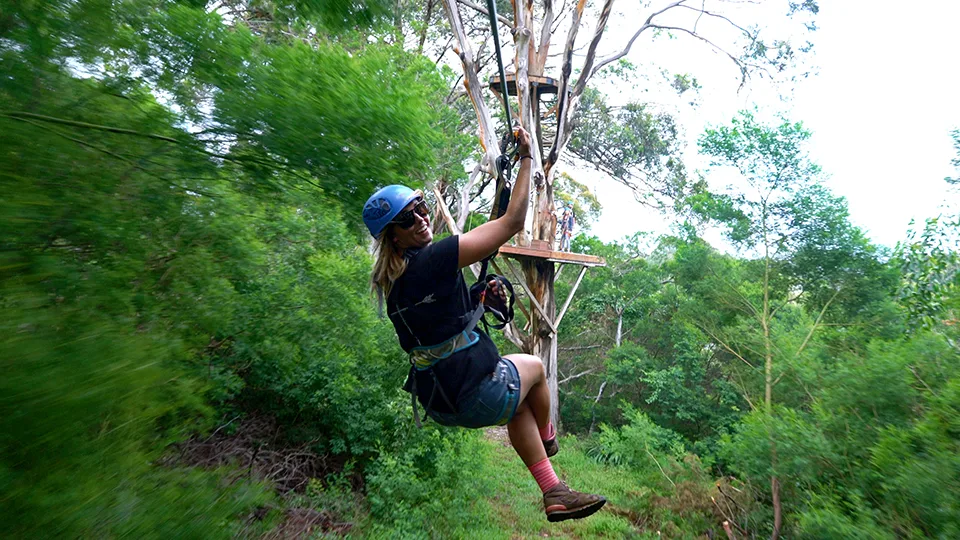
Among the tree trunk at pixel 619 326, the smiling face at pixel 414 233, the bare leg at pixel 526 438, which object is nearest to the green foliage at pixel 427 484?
the bare leg at pixel 526 438

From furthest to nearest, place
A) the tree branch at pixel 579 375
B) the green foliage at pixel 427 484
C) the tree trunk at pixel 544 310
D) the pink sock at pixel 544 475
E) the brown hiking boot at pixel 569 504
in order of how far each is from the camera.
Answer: the tree branch at pixel 579 375 < the tree trunk at pixel 544 310 < the green foliage at pixel 427 484 < the pink sock at pixel 544 475 < the brown hiking boot at pixel 569 504

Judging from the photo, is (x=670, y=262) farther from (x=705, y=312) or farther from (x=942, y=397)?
(x=942, y=397)

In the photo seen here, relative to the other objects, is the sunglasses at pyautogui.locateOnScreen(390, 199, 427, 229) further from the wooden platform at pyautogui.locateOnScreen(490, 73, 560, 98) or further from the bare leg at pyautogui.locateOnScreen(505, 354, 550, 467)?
the wooden platform at pyautogui.locateOnScreen(490, 73, 560, 98)

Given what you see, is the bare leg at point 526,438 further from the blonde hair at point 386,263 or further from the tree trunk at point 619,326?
the tree trunk at point 619,326

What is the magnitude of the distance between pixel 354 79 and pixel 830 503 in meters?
5.56

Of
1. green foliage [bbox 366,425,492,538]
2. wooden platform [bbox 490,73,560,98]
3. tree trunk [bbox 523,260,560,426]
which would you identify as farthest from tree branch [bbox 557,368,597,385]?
green foliage [bbox 366,425,492,538]

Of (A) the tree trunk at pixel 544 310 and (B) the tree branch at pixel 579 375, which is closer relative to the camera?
(A) the tree trunk at pixel 544 310

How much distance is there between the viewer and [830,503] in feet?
18.4

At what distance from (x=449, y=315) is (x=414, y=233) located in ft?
1.30

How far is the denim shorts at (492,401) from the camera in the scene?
2783 mm

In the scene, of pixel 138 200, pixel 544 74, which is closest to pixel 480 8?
pixel 544 74

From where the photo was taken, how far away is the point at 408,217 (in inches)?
106

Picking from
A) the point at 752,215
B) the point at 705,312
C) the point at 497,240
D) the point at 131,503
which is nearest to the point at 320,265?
the point at 497,240

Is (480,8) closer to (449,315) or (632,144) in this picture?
(632,144)
